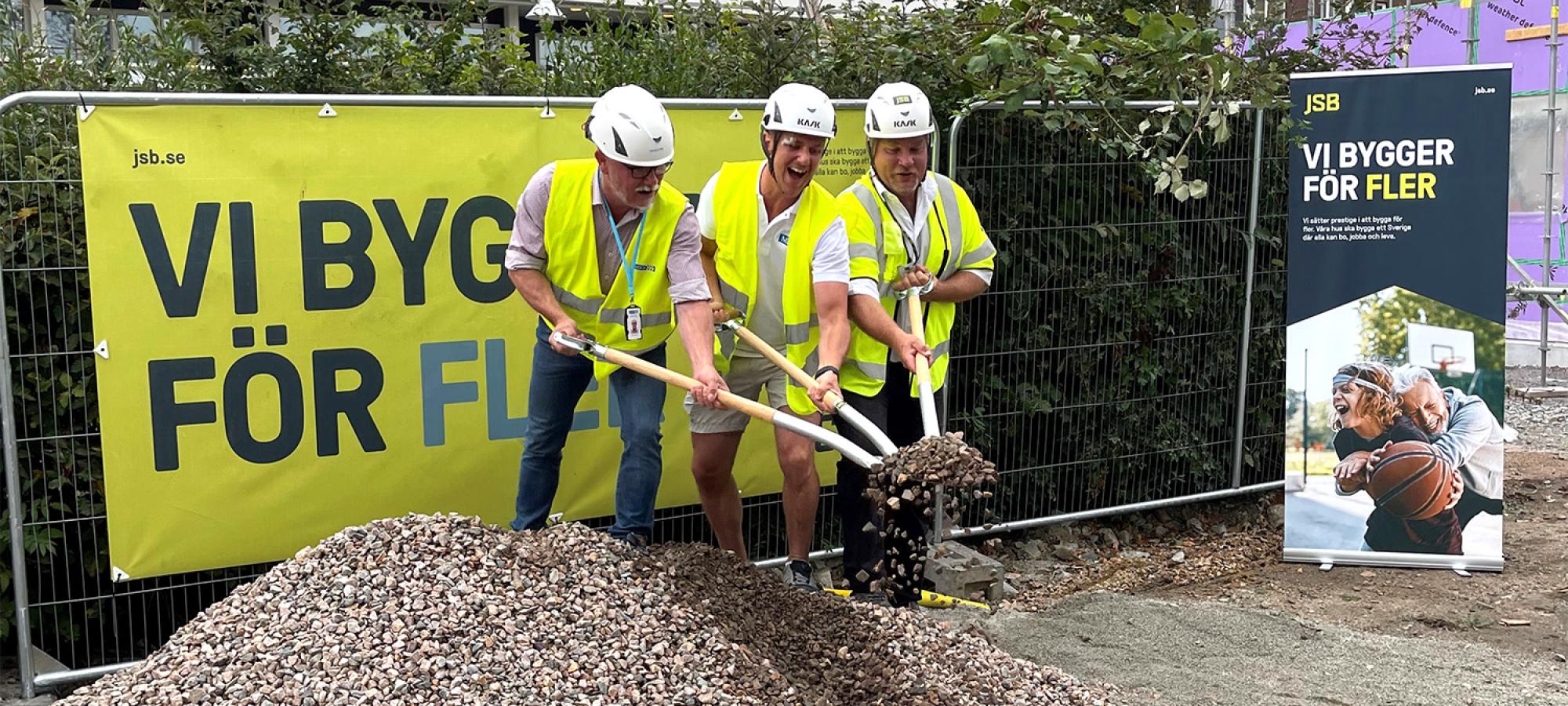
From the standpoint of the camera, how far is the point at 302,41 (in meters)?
5.73

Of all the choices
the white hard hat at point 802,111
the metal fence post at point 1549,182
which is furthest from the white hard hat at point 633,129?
the metal fence post at point 1549,182

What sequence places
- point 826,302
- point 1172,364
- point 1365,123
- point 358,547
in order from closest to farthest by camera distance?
1. point 358,547
2. point 826,302
3. point 1365,123
4. point 1172,364

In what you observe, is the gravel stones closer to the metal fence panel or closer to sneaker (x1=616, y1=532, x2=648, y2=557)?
sneaker (x1=616, y1=532, x2=648, y2=557)

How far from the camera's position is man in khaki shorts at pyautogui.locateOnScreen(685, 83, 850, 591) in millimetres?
5480

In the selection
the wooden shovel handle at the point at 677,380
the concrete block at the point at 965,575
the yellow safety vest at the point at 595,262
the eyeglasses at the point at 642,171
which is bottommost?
the concrete block at the point at 965,575

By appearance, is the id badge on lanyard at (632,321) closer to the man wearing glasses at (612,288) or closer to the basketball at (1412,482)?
the man wearing glasses at (612,288)

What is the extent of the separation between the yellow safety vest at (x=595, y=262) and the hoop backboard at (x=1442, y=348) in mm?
3741

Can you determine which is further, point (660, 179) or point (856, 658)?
point (660, 179)

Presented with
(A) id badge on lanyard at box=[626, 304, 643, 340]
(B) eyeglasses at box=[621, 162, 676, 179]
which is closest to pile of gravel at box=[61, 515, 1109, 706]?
(A) id badge on lanyard at box=[626, 304, 643, 340]

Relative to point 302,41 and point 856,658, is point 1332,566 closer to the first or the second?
point 856,658

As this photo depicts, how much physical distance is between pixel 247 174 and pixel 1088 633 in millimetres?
3638

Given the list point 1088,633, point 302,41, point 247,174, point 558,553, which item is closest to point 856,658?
point 558,553

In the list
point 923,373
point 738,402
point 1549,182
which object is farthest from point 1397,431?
point 1549,182

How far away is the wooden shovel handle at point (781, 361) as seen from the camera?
502cm
